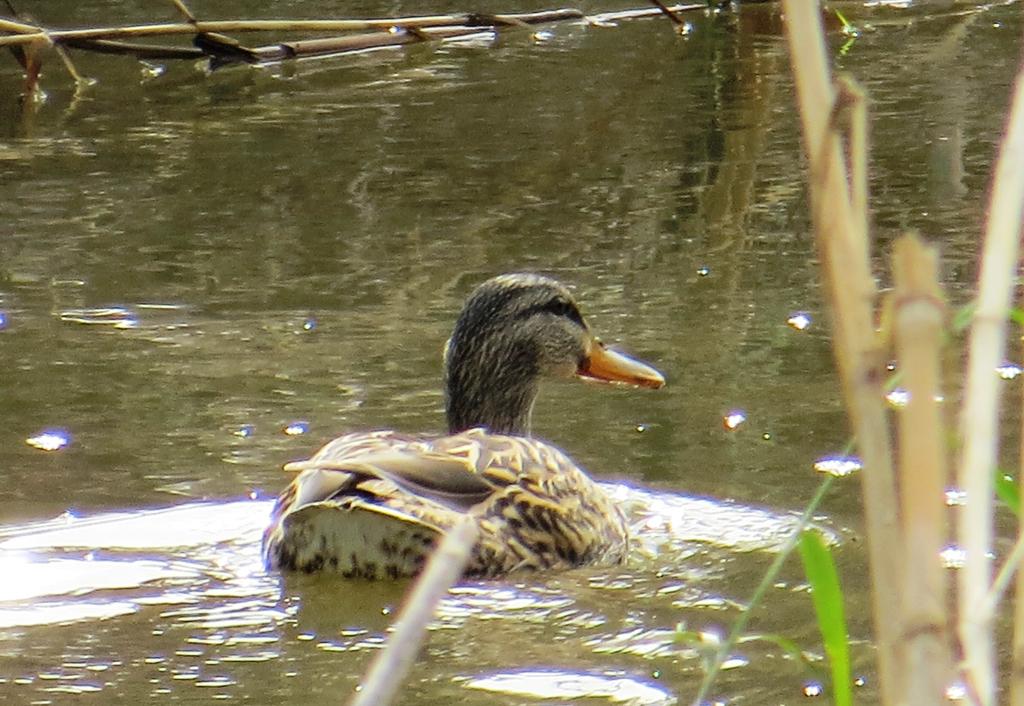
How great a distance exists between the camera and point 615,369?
256 inches

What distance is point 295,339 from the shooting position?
745 centimetres

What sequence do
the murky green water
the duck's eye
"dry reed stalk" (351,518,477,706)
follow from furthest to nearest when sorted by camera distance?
the duck's eye, the murky green water, "dry reed stalk" (351,518,477,706)

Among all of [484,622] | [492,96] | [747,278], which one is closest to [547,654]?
[484,622]

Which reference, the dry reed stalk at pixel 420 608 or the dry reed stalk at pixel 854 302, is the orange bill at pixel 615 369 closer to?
the dry reed stalk at pixel 854 302

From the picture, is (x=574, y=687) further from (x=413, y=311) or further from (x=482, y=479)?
(x=413, y=311)

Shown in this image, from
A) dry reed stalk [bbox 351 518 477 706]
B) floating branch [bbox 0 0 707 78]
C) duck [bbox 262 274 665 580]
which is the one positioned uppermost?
floating branch [bbox 0 0 707 78]

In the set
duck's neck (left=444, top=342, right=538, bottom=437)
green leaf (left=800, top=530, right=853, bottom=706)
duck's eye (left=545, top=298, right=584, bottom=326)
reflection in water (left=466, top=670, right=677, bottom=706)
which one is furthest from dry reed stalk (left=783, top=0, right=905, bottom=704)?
duck's eye (left=545, top=298, right=584, bottom=326)

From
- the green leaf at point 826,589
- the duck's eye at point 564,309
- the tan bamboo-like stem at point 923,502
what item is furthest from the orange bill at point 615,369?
the tan bamboo-like stem at point 923,502

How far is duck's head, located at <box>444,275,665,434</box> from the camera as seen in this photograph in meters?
6.40

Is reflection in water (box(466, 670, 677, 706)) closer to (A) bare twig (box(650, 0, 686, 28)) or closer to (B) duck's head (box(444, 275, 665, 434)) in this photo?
(B) duck's head (box(444, 275, 665, 434))

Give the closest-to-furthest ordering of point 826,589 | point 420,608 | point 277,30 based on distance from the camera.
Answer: point 420,608 → point 826,589 → point 277,30

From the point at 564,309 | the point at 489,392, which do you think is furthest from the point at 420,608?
the point at 564,309

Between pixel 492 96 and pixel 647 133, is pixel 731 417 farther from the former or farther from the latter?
pixel 492 96

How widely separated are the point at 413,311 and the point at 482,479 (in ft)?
7.58
